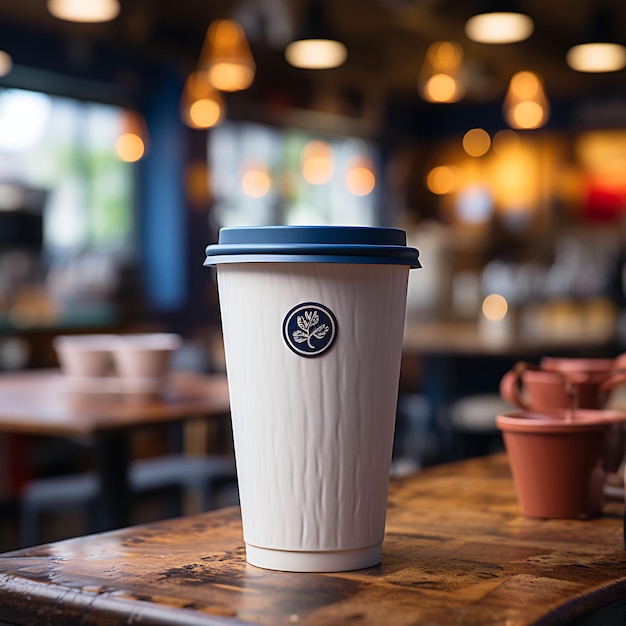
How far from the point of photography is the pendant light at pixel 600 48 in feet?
17.1

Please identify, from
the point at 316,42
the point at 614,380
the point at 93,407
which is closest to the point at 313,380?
the point at 614,380

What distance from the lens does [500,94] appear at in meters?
10.9

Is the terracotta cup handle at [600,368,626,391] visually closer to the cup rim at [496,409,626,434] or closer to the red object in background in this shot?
the cup rim at [496,409,626,434]

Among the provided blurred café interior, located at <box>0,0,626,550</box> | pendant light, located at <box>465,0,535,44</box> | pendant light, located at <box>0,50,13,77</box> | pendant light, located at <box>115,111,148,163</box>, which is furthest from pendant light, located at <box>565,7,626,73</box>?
pendant light, located at <box>0,50,13,77</box>

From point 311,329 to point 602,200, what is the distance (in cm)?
1129

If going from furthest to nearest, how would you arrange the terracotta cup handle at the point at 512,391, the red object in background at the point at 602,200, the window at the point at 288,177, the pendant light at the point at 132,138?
the red object in background at the point at 602,200 → the window at the point at 288,177 → the pendant light at the point at 132,138 → the terracotta cup handle at the point at 512,391

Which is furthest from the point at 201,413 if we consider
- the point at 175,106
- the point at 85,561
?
the point at 175,106

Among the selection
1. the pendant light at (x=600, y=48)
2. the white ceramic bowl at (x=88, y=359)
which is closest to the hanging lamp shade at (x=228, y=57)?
the pendant light at (x=600, y=48)

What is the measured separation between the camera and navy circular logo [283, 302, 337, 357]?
2.82ft

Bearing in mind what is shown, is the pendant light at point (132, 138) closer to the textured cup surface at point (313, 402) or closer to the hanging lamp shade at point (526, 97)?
the hanging lamp shade at point (526, 97)

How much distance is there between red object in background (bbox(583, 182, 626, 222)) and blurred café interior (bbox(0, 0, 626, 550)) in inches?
1.0

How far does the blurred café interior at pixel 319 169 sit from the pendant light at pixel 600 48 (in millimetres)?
15

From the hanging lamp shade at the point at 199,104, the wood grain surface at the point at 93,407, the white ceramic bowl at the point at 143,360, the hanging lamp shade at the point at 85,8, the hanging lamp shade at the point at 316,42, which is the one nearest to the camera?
the wood grain surface at the point at 93,407

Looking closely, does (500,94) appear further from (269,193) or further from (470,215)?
(269,193)
